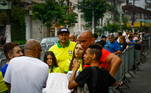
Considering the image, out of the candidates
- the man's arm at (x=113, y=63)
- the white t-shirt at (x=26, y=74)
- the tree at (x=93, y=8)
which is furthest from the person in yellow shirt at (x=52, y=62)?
the tree at (x=93, y=8)

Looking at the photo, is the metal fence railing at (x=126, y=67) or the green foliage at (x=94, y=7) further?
the green foliage at (x=94, y=7)

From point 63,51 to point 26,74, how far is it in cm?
269

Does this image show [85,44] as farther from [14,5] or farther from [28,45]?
[14,5]

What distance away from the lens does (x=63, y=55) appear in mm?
7965

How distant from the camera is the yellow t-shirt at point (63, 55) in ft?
25.5

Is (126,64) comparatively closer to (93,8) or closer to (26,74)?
(26,74)

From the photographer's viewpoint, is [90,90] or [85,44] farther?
[85,44]

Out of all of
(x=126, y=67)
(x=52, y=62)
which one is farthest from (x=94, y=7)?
(x=52, y=62)

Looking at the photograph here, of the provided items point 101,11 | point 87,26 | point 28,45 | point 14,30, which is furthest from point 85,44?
point 87,26

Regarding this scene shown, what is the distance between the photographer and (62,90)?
245 inches

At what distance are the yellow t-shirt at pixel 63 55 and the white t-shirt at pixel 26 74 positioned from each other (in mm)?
2189

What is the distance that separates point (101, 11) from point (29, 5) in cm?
2093

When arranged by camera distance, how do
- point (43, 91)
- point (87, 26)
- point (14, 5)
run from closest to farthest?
point (43, 91) → point (14, 5) → point (87, 26)

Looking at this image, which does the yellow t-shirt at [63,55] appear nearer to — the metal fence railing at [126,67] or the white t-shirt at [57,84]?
the white t-shirt at [57,84]
